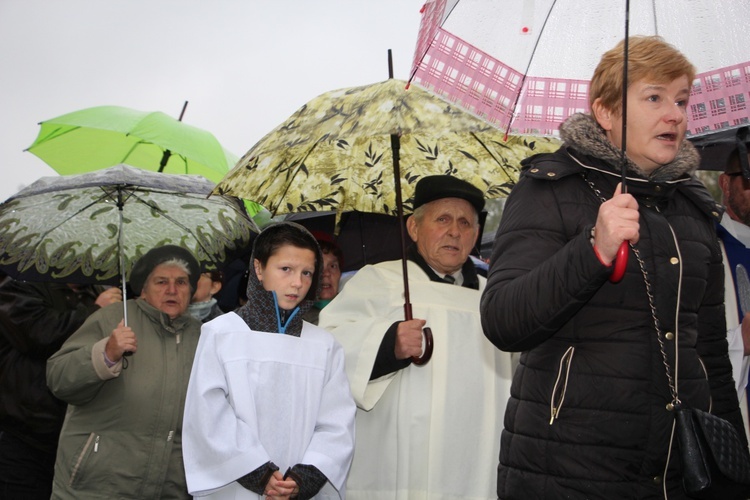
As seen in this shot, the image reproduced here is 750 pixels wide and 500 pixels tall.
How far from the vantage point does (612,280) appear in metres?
2.55

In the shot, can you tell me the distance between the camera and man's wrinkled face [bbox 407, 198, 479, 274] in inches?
208

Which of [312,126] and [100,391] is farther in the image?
[100,391]

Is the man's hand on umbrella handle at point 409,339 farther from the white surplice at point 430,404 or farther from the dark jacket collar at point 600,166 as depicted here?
the dark jacket collar at point 600,166

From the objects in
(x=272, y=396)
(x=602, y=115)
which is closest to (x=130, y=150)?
(x=272, y=396)

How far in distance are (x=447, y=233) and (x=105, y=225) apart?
1981mm

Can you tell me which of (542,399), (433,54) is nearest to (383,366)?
(433,54)

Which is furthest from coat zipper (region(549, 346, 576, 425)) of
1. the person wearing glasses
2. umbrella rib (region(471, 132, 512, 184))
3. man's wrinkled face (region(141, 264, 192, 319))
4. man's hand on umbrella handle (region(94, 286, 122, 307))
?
man's hand on umbrella handle (region(94, 286, 122, 307))

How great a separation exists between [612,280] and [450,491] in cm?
266

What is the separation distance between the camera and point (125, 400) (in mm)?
5238

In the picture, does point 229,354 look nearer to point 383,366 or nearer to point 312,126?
point 383,366

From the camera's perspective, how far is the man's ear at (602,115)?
2.98 meters

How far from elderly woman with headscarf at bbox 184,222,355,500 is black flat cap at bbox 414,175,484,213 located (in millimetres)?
914

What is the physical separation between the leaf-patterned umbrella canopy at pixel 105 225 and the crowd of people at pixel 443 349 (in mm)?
185

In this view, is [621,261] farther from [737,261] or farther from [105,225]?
[105,225]
